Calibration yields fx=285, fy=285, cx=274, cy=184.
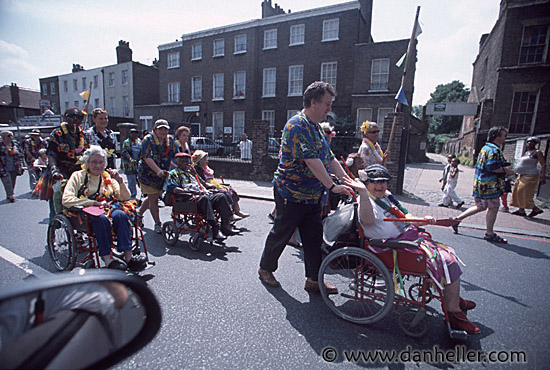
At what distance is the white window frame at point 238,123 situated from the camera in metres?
24.4

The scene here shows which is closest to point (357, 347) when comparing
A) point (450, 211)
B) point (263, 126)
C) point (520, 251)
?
point (520, 251)

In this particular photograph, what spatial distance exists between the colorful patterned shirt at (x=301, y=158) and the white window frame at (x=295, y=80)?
2006 cm

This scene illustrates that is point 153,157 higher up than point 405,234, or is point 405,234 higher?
point 153,157

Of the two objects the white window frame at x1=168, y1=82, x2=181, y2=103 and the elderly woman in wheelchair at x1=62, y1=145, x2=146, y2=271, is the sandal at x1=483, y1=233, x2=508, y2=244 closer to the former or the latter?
the elderly woman in wheelchair at x1=62, y1=145, x2=146, y2=271

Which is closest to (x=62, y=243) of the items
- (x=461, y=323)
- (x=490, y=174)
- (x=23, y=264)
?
(x=23, y=264)

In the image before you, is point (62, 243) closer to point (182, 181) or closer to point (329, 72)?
point (182, 181)

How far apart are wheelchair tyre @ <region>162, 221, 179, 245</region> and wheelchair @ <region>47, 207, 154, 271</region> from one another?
0.85 meters

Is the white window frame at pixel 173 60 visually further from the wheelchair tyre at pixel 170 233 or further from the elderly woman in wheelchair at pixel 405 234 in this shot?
the elderly woman in wheelchair at pixel 405 234

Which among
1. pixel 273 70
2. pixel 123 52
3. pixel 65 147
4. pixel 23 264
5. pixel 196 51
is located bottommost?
pixel 23 264

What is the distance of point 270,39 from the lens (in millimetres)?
22734

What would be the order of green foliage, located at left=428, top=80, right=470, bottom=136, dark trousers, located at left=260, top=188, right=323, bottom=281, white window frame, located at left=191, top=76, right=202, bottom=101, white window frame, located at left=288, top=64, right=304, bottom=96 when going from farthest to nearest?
green foliage, located at left=428, top=80, right=470, bottom=136 → white window frame, located at left=191, top=76, right=202, bottom=101 → white window frame, located at left=288, top=64, right=304, bottom=96 → dark trousers, located at left=260, top=188, right=323, bottom=281

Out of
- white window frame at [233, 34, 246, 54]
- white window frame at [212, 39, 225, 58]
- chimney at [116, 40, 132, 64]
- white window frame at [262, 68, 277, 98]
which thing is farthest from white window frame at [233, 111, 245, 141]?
chimney at [116, 40, 132, 64]

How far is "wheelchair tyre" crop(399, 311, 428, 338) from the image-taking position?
8.02 feet

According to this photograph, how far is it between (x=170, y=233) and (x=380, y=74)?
1872 centimetres
